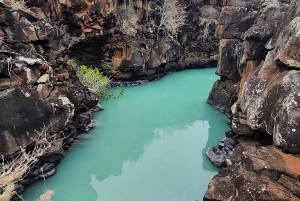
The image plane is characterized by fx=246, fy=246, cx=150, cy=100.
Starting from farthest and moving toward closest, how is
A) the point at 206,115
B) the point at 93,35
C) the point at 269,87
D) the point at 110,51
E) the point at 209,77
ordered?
the point at 209,77
the point at 110,51
the point at 93,35
the point at 206,115
the point at 269,87

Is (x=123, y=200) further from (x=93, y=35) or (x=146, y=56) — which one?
(x=146, y=56)

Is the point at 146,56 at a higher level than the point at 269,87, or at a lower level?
lower

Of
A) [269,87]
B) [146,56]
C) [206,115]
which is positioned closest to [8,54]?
[269,87]

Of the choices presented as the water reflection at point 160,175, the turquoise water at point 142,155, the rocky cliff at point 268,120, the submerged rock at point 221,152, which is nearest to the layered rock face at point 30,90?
the turquoise water at point 142,155

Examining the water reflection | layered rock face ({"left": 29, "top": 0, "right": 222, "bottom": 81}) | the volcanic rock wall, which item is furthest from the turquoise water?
layered rock face ({"left": 29, "top": 0, "right": 222, "bottom": 81})

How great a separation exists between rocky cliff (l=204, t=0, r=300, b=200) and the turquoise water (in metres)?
1.52

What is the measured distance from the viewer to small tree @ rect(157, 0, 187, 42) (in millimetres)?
17062

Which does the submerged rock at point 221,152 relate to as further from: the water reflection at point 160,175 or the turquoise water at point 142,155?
the water reflection at point 160,175

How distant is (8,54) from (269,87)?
611 cm

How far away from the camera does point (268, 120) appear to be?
4926 mm

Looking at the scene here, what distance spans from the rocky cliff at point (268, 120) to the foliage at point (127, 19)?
850 cm

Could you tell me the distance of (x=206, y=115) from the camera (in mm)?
10742

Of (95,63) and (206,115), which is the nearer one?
(206,115)

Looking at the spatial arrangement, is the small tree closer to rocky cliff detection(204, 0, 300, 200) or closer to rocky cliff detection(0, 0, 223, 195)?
rocky cliff detection(0, 0, 223, 195)
